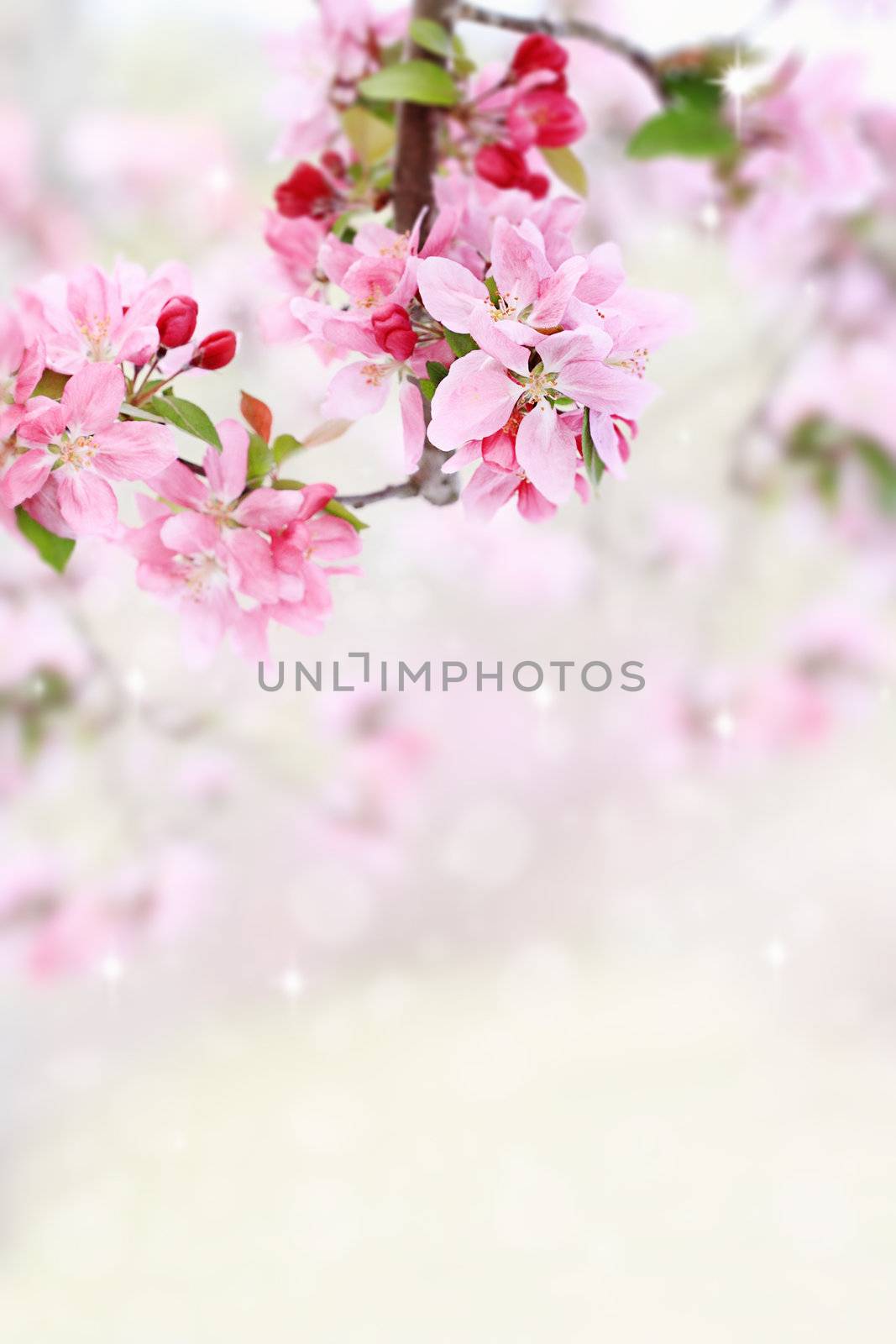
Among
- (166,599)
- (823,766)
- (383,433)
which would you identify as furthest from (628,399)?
(823,766)

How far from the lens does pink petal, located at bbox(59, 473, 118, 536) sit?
0.36 m

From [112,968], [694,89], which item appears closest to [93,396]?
[694,89]

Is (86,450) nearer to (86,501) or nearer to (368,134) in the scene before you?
(86,501)

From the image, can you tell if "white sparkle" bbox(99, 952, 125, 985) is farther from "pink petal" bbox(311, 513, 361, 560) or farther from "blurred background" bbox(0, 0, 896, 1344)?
"pink petal" bbox(311, 513, 361, 560)

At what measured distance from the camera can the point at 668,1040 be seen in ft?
4.42

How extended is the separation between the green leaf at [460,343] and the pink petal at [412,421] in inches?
1.1

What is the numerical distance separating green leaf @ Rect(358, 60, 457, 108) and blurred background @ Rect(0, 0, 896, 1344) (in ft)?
1.94

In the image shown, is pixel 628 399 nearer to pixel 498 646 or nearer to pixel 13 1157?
pixel 498 646

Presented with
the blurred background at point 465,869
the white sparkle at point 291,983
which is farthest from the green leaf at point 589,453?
the white sparkle at point 291,983

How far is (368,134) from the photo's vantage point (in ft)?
1.55

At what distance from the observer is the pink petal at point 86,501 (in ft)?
1.18

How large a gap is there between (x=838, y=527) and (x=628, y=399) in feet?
3.15

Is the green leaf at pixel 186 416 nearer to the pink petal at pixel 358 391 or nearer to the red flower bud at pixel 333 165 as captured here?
the pink petal at pixel 358 391

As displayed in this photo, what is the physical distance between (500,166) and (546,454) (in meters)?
0.17
